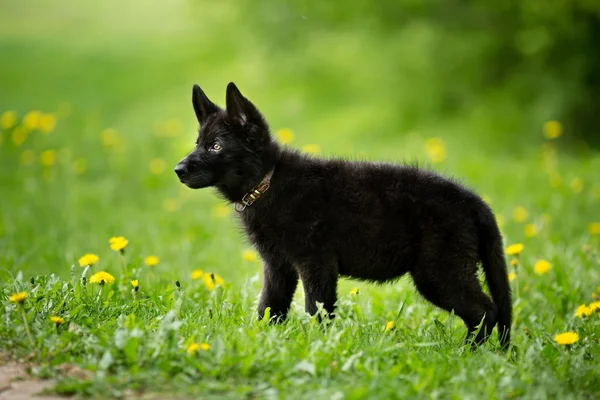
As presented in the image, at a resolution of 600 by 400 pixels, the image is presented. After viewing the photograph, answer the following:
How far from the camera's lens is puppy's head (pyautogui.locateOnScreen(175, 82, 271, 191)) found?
15.6ft

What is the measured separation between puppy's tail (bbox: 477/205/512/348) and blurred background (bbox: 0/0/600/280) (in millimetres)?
2702

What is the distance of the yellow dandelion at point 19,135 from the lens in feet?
36.3

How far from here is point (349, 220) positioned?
4668 millimetres

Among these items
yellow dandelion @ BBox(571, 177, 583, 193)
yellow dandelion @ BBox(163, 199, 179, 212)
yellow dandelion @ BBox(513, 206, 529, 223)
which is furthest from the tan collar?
yellow dandelion @ BBox(571, 177, 583, 193)

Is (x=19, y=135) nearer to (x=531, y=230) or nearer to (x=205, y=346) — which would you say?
(x=531, y=230)

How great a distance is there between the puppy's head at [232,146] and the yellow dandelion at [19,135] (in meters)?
6.97

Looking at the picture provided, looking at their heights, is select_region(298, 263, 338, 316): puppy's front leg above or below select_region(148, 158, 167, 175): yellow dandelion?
below

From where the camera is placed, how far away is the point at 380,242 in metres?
4.63

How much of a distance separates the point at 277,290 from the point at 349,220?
0.68 meters

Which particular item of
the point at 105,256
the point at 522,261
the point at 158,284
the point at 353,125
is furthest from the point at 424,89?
the point at 158,284

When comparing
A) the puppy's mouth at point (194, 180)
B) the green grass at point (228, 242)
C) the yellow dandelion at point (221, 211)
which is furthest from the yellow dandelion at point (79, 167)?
the puppy's mouth at point (194, 180)

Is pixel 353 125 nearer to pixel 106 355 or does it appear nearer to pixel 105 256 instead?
pixel 105 256

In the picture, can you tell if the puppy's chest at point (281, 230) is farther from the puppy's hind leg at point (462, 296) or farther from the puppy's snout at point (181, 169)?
the puppy's hind leg at point (462, 296)

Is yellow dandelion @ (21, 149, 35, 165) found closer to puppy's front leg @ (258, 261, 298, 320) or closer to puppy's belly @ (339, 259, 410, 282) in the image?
puppy's front leg @ (258, 261, 298, 320)
